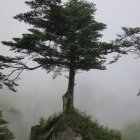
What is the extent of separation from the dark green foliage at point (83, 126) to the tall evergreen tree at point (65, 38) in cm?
104

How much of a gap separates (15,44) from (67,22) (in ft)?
12.1

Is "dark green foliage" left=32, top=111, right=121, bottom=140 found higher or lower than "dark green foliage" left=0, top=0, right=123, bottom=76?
lower

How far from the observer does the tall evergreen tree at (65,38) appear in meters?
24.3

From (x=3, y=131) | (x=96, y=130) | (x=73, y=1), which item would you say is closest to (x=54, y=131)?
(x=96, y=130)

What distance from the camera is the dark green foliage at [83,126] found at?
23.2 metres

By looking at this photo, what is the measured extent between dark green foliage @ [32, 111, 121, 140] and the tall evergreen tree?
104 centimetres

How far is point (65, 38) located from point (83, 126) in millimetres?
6071

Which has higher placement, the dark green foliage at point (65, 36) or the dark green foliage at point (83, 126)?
the dark green foliage at point (65, 36)

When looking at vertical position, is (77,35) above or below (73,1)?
below

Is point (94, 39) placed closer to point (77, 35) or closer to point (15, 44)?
point (77, 35)

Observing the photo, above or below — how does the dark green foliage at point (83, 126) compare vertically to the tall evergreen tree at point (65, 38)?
below

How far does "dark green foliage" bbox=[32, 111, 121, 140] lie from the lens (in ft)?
76.0

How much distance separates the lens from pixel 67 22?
25109 mm

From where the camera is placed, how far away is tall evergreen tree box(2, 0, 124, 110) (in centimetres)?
2433
